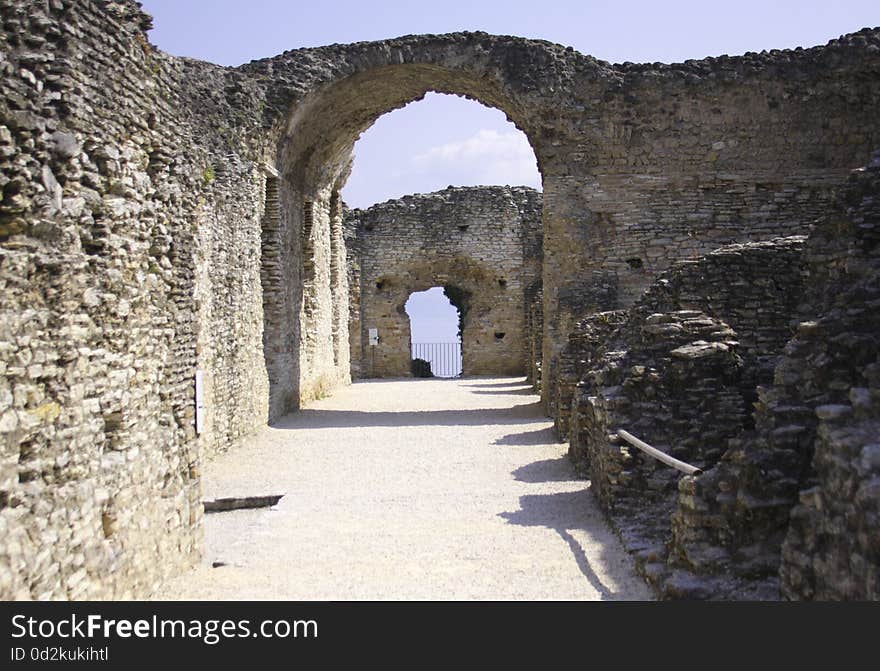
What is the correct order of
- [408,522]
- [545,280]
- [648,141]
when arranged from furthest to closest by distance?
[545,280], [648,141], [408,522]

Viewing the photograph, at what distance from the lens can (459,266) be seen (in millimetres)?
26016

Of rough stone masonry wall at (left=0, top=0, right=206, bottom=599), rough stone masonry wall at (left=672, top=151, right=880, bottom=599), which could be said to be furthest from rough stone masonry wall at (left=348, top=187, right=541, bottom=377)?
rough stone masonry wall at (left=672, top=151, right=880, bottom=599)

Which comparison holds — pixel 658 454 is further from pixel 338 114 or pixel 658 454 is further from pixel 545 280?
pixel 338 114

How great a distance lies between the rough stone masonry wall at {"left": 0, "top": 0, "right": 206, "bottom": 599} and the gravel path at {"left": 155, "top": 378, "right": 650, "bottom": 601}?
77 cm

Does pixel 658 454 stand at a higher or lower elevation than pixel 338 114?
lower

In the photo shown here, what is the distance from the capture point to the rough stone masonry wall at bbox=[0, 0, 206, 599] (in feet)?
12.4

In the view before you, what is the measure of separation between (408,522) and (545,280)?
827 cm

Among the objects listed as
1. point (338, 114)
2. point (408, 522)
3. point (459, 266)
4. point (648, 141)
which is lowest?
point (408, 522)

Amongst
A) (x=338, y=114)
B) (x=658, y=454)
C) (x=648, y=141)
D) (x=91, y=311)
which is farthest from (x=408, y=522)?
(x=338, y=114)

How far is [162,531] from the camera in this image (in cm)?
543

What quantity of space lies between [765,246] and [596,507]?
9.24 ft

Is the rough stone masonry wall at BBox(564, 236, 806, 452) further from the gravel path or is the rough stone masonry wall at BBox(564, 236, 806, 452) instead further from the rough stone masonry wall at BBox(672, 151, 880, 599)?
the rough stone masonry wall at BBox(672, 151, 880, 599)

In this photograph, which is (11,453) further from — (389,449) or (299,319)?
(299,319)

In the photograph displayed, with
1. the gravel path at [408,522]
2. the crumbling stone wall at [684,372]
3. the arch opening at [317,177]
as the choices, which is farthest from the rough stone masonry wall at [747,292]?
the arch opening at [317,177]
